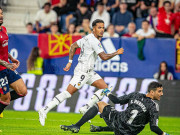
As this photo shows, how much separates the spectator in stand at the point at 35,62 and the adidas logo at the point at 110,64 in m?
2.07

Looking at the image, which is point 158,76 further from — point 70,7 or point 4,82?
point 4,82

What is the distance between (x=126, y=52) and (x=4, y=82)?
784 centimetres

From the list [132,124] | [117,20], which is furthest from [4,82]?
[117,20]

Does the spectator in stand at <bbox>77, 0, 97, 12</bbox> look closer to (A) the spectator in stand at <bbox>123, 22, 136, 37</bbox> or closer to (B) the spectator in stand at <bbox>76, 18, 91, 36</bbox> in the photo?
(B) the spectator in stand at <bbox>76, 18, 91, 36</bbox>

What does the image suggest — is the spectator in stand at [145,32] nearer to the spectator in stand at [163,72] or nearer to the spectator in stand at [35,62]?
the spectator in stand at [163,72]

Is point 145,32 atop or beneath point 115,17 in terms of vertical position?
beneath

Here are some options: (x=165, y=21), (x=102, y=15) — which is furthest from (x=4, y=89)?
(x=165, y=21)

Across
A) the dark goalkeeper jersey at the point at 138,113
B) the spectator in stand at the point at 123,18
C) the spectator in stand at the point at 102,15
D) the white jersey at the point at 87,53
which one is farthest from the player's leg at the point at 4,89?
the spectator in stand at the point at 123,18

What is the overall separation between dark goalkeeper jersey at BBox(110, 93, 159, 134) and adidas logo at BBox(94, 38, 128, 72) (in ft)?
28.1

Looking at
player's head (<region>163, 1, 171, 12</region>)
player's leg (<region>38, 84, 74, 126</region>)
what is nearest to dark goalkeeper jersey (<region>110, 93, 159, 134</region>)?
player's leg (<region>38, 84, 74, 126</region>)

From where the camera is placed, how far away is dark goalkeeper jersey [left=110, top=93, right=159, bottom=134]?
26.3 ft

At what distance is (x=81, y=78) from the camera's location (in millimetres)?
10719

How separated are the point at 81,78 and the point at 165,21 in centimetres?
817

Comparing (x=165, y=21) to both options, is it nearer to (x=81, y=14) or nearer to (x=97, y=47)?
(x=81, y=14)
